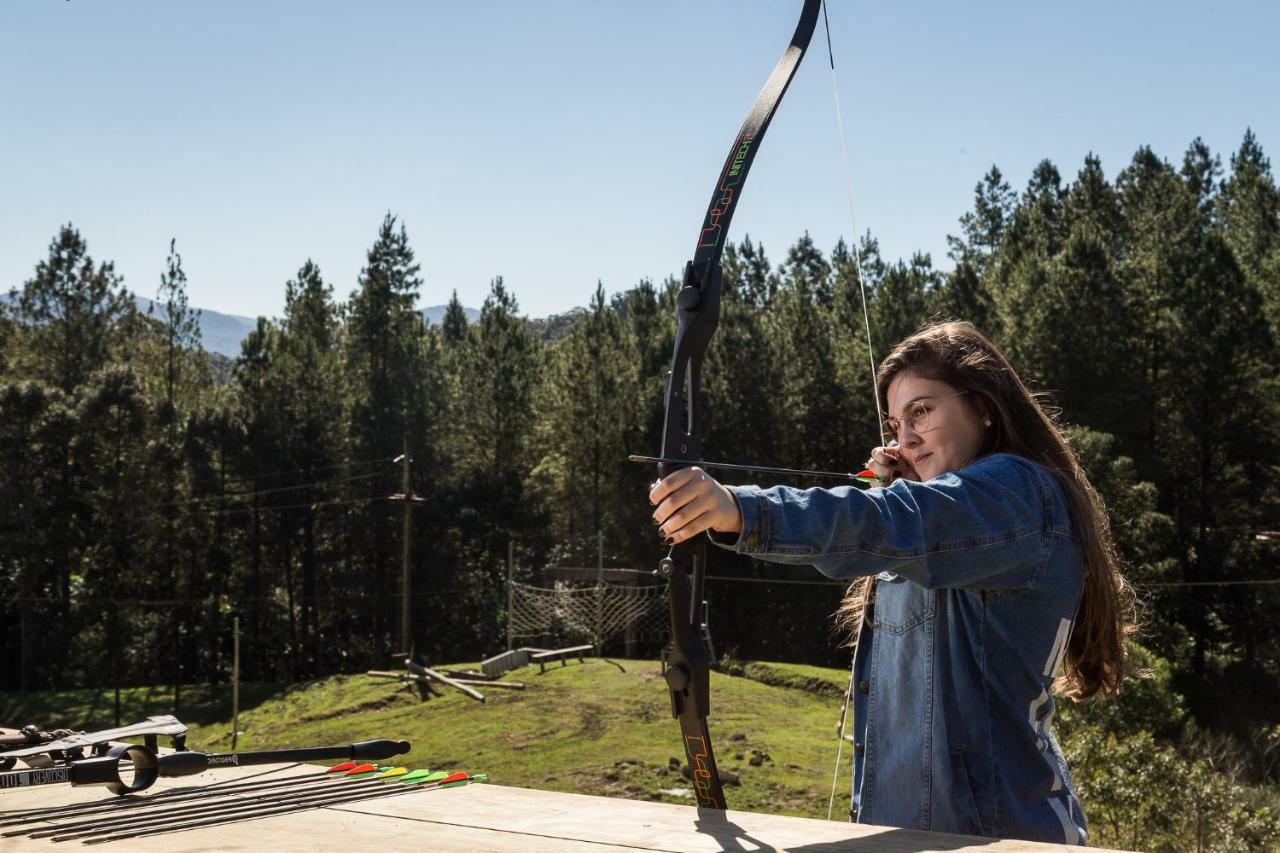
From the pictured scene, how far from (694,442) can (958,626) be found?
74 cm

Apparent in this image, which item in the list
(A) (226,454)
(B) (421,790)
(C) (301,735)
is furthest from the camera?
(A) (226,454)

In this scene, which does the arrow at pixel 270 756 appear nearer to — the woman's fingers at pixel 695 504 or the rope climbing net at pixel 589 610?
the woman's fingers at pixel 695 504

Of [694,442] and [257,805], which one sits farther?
[694,442]

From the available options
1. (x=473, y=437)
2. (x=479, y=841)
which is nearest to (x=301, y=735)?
(x=473, y=437)

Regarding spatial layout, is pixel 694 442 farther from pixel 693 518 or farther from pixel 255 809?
pixel 255 809

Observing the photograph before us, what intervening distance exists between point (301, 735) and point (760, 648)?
16346 mm

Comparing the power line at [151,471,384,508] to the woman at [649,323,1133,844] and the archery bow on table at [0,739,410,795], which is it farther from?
the woman at [649,323,1133,844]

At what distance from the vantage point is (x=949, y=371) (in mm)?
2338

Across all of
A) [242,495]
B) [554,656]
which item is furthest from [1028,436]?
[242,495]

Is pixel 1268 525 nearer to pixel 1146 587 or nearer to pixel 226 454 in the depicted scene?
pixel 1146 587

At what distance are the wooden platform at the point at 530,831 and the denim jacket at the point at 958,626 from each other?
1.13 feet

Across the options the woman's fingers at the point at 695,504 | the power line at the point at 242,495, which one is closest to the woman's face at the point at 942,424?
the woman's fingers at the point at 695,504

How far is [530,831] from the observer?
1.86 meters

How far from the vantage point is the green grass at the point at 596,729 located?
51.2 feet
